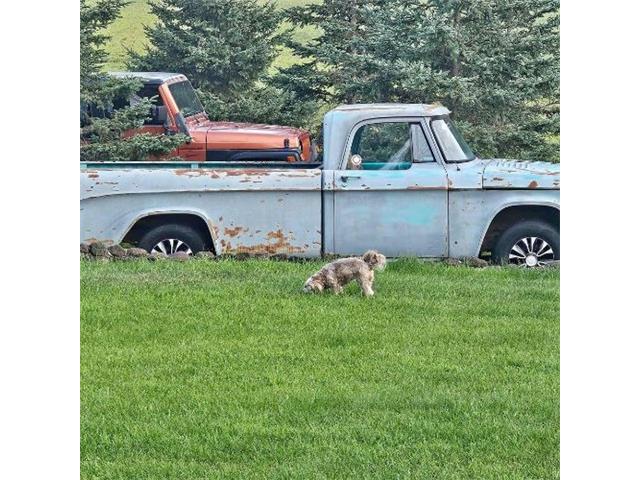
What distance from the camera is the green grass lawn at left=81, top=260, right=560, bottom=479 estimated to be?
16.0 ft

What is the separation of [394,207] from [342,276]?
169 cm

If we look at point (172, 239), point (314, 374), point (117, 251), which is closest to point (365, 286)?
point (314, 374)

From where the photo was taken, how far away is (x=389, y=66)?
17219 mm

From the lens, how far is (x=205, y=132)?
14430 millimetres

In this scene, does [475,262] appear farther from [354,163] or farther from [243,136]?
[243,136]

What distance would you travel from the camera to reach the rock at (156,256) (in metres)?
9.66

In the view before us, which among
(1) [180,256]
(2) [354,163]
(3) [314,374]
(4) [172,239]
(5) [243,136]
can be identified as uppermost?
(5) [243,136]

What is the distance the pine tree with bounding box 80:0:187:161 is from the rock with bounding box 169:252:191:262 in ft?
16.4

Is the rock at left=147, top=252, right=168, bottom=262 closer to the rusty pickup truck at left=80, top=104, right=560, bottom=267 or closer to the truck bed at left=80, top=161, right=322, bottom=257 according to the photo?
the rusty pickup truck at left=80, top=104, right=560, bottom=267

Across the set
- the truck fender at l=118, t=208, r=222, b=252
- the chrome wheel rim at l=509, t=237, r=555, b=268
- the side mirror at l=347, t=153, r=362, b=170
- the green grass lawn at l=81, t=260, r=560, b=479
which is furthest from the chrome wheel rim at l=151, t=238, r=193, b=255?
the chrome wheel rim at l=509, t=237, r=555, b=268
